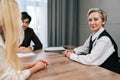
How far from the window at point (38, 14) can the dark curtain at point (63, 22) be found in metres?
0.11

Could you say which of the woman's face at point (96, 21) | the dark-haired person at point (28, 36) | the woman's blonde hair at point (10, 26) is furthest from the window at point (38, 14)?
the woman's blonde hair at point (10, 26)

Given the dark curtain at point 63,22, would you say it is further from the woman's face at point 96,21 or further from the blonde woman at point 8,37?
the blonde woman at point 8,37

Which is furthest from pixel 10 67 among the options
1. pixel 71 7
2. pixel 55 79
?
pixel 71 7

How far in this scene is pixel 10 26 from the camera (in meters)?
0.99

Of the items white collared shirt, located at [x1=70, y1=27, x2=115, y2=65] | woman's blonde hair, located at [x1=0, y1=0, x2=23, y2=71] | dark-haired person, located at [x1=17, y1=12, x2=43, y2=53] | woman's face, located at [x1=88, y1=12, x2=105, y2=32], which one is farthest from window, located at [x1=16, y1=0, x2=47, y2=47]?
woman's blonde hair, located at [x1=0, y1=0, x2=23, y2=71]

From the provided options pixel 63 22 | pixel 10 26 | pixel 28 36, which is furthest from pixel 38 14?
pixel 10 26

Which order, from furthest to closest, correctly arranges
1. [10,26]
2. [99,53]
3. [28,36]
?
[28,36] → [99,53] → [10,26]

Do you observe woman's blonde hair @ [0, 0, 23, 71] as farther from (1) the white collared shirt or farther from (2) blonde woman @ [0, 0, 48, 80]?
(1) the white collared shirt

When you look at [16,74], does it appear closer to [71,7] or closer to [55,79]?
[55,79]

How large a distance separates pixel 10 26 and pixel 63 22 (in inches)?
119

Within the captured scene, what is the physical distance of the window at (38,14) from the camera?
3.69 meters

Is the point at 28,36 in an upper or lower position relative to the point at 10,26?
lower

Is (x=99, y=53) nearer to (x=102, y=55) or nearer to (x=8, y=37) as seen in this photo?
(x=102, y=55)

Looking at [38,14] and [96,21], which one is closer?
[96,21]
